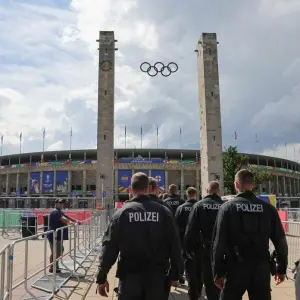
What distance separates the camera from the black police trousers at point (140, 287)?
3.80 meters

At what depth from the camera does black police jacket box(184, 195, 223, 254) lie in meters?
6.14

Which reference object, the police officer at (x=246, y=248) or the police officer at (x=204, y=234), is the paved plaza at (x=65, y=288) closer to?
the police officer at (x=204, y=234)

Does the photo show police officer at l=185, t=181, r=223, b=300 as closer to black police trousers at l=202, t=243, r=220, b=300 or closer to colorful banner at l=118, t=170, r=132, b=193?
black police trousers at l=202, t=243, r=220, b=300

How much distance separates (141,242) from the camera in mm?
3902

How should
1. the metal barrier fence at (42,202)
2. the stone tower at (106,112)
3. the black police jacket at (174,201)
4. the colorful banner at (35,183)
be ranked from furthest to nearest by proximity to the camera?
the colorful banner at (35,183) < the stone tower at (106,112) < the metal barrier fence at (42,202) < the black police jacket at (174,201)

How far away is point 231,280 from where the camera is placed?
421cm

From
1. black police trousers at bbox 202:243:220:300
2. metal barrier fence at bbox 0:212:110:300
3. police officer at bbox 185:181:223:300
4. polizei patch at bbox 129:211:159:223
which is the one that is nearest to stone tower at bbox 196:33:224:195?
metal barrier fence at bbox 0:212:110:300

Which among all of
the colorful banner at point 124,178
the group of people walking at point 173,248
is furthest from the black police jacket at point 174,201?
the colorful banner at point 124,178

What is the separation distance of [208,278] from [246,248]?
2050 millimetres

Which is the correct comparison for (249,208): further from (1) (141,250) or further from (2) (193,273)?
(2) (193,273)

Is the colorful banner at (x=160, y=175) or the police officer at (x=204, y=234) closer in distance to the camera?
the police officer at (x=204, y=234)

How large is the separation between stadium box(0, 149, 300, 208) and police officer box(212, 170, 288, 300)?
76863mm

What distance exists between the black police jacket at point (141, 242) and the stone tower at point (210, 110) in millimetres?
47984

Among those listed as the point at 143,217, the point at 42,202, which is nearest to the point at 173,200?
the point at 143,217
